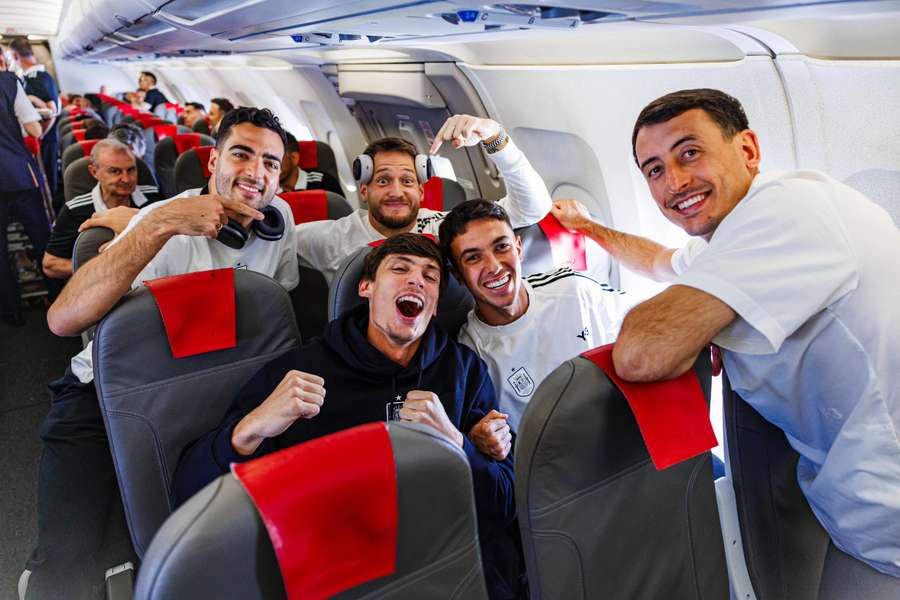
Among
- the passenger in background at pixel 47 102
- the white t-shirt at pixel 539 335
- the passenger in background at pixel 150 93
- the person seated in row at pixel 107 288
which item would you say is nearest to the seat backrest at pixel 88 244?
the person seated in row at pixel 107 288

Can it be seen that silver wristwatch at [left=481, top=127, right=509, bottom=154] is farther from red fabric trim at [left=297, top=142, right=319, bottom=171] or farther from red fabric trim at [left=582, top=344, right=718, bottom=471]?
red fabric trim at [left=297, top=142, right=319, bottom=171]

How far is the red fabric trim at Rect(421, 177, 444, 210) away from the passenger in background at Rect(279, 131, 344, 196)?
2.83ft

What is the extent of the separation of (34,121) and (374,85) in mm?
2556

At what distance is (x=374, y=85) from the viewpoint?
476 cm

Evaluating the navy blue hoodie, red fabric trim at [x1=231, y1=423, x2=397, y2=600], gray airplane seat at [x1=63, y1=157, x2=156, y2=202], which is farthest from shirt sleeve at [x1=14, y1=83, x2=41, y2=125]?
red fabric trim at [x1=231, y1=423, x2=397, y2=600]

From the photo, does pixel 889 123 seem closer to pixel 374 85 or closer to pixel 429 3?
pixel 429 3

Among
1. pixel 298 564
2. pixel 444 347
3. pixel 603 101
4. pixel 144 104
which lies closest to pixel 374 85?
pixel 603 101

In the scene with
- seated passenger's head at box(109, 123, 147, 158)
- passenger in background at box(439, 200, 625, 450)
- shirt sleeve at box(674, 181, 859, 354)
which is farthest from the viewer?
Result: seated passenger's head at box(109, 123, 147, 158)

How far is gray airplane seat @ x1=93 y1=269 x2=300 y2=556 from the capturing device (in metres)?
1.66

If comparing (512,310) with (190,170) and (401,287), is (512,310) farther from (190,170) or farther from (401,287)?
(190,170)

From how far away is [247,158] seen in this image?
234 cm

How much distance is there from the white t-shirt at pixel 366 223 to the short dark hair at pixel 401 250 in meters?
0.68

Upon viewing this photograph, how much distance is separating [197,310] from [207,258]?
53 cm

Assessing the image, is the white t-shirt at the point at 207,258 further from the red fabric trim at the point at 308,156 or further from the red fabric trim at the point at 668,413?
the red fabric trim at the point at 308,156
